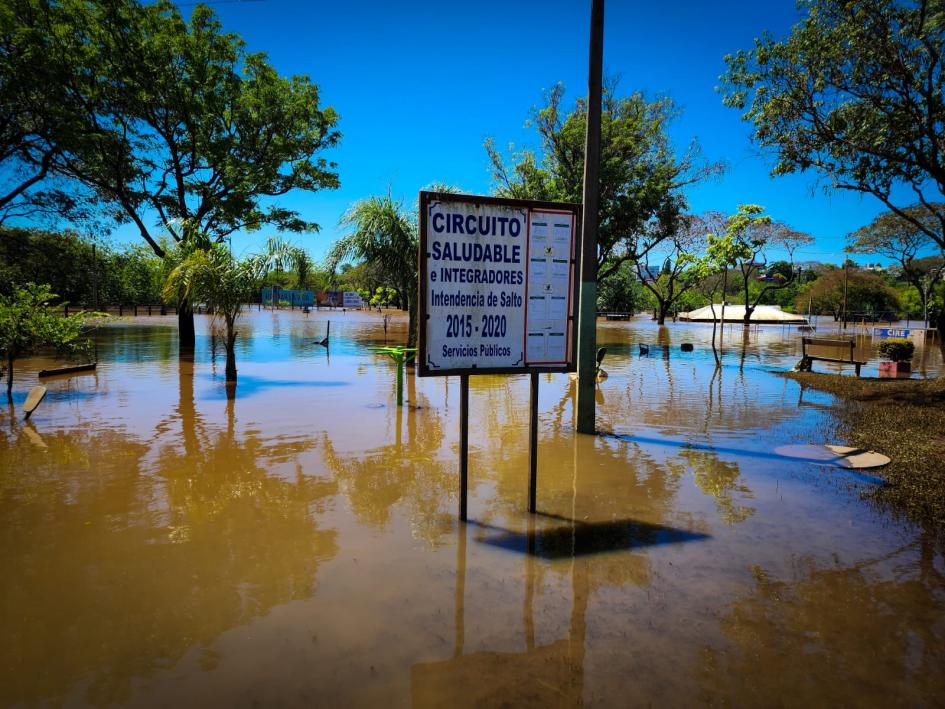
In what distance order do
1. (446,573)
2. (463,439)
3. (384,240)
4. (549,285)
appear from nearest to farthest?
(446,573) → (463,439) → (549,285) → (384,240)

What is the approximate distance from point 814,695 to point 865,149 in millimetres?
13949

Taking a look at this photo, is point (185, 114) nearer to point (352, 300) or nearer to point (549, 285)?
point (549, 285)

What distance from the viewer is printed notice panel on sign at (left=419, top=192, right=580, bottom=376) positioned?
16.9 ft

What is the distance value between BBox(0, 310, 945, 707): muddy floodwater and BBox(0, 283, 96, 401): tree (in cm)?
315

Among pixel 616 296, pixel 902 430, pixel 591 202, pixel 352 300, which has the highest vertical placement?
pixel 616 296

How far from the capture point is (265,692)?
9.80 feet

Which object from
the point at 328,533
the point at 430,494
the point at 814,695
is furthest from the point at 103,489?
the point at 814,695

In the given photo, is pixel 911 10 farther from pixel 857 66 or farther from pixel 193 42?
pixel 193 42

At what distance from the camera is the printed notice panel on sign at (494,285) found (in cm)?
514

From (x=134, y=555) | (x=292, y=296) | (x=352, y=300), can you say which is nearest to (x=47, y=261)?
(x=134, y=555)

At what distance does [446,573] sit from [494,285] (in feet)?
8.71

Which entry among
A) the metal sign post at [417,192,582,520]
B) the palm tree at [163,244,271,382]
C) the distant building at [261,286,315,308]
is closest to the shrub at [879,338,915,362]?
the metal sign post at [417,192,582,520]

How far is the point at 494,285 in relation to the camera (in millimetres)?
5418

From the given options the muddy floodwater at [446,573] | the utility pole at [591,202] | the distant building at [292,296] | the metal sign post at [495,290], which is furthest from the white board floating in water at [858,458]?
the distant building at [292,296]
